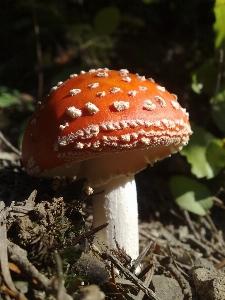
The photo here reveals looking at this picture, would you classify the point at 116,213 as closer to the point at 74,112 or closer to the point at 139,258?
the point at 139,258

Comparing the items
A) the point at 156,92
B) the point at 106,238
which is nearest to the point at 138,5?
the point at 156,92

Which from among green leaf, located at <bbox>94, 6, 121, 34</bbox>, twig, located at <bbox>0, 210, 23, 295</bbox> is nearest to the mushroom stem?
twig, located at <bbox>0, 210, 23, 295</bbox>

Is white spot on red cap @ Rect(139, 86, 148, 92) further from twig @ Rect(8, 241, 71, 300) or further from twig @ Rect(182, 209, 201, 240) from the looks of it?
twig @ Rect(182, 209, 201, 240)

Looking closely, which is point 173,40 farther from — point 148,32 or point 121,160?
point 121,160

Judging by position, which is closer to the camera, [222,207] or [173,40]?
[222,207]

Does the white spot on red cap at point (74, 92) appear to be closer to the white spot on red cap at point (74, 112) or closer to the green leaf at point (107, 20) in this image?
the white spot on red cap at point (74, 112)

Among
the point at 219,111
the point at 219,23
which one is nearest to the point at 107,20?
the point at 219,23

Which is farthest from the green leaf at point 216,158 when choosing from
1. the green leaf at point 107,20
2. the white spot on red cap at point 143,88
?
the green leaf at point 107,20
